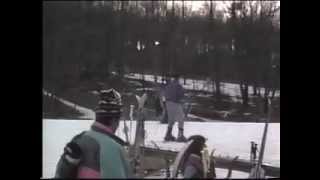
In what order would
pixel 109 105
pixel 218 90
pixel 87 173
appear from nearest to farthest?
pixel 87 173 < pixel 109 105 < pixel 218 90

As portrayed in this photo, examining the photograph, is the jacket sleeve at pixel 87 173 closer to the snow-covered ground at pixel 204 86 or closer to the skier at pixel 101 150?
the skier at pixel 101 150

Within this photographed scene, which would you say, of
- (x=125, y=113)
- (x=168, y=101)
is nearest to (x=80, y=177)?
(x=125, y=113)

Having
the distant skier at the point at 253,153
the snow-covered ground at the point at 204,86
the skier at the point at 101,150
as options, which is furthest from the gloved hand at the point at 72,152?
the distant skier at the point at 253,153

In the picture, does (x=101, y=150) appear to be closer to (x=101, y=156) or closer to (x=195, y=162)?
(x=101, y=156)

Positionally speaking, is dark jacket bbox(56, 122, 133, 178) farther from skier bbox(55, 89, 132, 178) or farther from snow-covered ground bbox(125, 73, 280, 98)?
snow-covered ground bbox(125, 73, 280, 98)

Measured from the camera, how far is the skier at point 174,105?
3.68 m

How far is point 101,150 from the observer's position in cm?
348

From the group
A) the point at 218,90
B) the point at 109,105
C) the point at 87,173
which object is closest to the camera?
the point at 87,173

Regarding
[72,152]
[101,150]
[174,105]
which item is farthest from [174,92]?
[72,152]

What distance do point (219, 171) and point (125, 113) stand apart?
0.73 m

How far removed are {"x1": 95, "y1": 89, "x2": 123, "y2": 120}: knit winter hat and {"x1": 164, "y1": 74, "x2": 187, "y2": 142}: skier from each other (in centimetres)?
33

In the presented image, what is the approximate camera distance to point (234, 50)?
3740 mm

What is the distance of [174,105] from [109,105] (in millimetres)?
433
